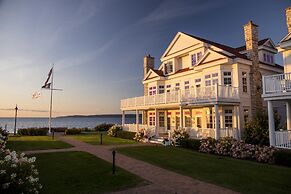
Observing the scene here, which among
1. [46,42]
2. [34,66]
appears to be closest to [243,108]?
[46,42]

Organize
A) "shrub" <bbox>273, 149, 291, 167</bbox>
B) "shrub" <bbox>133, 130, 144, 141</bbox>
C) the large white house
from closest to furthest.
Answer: "shrub" <bbox>273, 149, 291, 167</bbox> < the large white house < "shrub" <bbox>133, 130, 144, 141</bbox>

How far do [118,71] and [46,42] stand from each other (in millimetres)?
13489

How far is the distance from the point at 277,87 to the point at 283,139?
3.25 m

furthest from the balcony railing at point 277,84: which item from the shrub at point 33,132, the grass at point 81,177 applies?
the shrub at point 33,132

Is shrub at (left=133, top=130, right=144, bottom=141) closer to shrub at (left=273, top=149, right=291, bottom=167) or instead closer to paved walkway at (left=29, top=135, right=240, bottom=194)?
paved walkway at (left=29, top=135, right=240, bottom=194)

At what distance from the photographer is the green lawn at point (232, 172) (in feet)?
26.7

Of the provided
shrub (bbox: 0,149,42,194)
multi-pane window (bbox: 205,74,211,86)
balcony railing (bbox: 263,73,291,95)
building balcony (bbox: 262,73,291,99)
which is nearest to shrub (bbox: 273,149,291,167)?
building balcony (bbox: 262,73,291,99)

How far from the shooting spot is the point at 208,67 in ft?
67.8

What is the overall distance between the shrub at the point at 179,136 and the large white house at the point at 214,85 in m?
0.85

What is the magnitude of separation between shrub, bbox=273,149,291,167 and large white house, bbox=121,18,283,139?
5.41 metres

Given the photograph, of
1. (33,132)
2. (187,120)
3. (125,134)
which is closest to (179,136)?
(187,120)

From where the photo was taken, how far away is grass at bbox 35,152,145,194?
A: 26.2ft

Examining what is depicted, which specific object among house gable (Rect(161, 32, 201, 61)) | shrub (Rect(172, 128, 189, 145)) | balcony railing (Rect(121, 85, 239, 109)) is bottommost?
shrub (Rect(172, 128, 189, 145))

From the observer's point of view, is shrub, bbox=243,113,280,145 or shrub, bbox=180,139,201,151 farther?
shrub, bbox=180,139,201,151
